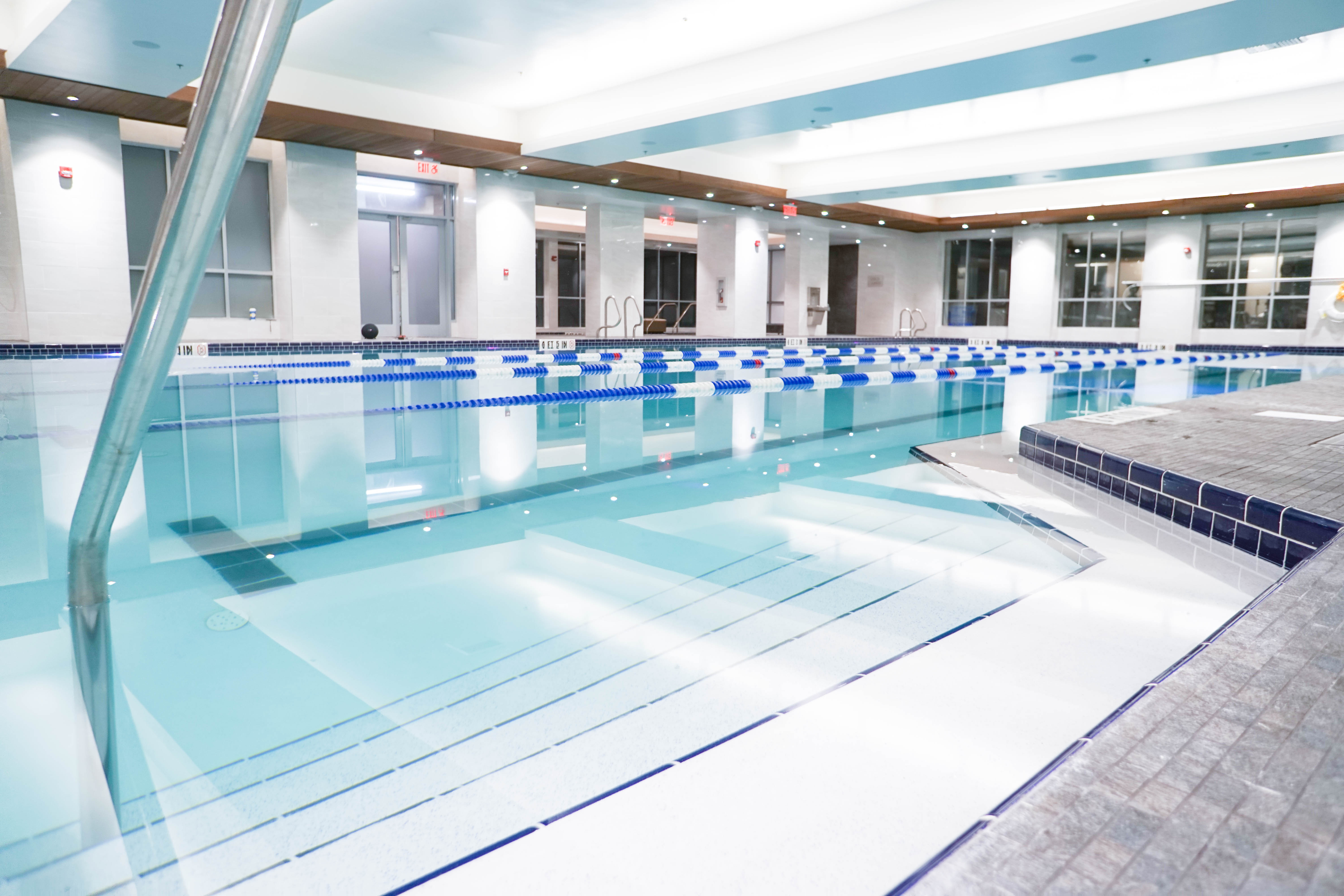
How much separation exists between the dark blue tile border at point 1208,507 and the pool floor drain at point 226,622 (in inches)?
121

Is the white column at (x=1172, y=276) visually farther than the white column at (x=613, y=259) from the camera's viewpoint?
Yes

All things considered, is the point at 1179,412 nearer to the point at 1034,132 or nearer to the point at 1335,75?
the point at 1335,75

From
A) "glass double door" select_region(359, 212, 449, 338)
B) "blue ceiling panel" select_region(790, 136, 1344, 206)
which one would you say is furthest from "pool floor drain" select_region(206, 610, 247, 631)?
"glass double door" select_region(359, 212, 449, 338)

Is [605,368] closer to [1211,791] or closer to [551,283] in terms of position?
[551,283]

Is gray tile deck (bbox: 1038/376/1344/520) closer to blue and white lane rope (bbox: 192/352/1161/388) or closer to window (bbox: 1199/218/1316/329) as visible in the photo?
blue and white lane rope (bbox: 192/352/1161/388)

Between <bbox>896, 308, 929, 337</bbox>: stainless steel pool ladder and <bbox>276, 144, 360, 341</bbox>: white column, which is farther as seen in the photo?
<bbox>896, 308, 929, 337</bbox>: stainless steel pool ladder

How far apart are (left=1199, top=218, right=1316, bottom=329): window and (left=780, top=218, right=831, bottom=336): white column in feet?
29.2

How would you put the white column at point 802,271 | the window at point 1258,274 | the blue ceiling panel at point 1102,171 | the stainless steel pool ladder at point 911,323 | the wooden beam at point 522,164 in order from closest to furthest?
the wooden beam at point 522,164, the blue ceiling panel at point 1102,171, the window at point 1258,274, the white column at point 802,271, the stainless steel pool ladder at point 911,323

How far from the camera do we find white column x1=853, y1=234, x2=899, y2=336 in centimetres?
2439

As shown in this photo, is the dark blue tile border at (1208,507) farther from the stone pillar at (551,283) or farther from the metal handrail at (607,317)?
the stone pillar at (551,283)

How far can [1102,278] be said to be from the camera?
73.9 ft

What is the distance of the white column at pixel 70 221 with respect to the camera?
1152 cm

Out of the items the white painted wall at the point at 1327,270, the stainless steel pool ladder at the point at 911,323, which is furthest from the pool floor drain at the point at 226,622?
the stainless steel pool ladder at the point at 911,323

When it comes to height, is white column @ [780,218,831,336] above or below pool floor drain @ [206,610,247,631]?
above
